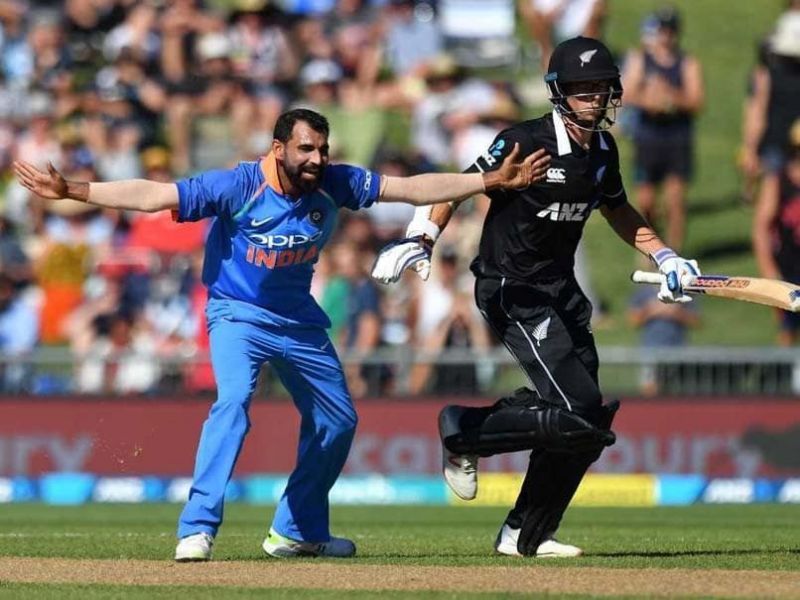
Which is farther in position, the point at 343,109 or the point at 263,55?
the point at 263,55

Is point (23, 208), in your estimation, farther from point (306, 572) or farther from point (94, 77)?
point (306, 572)

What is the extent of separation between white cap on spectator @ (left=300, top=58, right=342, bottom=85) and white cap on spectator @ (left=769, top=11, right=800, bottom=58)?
4838 millimetres

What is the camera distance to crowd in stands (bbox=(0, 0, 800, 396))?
1739cm

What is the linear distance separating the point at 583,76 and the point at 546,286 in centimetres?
112

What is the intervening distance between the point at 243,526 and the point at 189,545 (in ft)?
13.3

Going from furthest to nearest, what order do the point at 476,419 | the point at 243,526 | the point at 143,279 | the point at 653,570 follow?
the point at 143,279
the point at 243,526
the point at 476,419
the point at 653,570

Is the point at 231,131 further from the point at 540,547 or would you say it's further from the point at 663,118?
the point at 540,547

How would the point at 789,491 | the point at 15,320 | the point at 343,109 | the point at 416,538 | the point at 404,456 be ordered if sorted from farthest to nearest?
the point at 343,109 → the point at 15,320 → the point at 404,456 → the point at 789,491 → the point at 416,538

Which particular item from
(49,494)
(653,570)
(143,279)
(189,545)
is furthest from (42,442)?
(653,570)

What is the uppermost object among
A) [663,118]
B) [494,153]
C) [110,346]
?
[663,118]

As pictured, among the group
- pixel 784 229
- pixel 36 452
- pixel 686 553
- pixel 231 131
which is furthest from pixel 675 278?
pixel 231 131

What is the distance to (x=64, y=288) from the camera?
18812 millimetres

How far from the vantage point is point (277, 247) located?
9578 mm

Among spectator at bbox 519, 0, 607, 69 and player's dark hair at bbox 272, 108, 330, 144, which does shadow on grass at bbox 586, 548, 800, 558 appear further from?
spectator at bbox 519, 0, 607, 69
